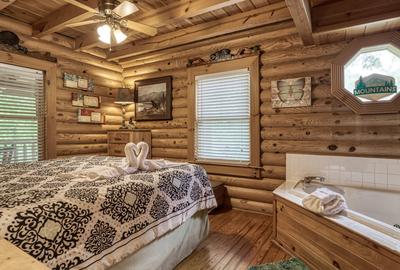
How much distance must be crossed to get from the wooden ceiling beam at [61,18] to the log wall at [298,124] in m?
1.77

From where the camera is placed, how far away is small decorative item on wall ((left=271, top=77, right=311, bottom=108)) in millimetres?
3055

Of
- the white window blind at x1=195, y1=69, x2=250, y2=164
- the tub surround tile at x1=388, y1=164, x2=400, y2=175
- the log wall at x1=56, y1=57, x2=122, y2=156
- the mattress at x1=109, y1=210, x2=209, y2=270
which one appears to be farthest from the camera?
the log wall at x1=56, y1=57, x2=122, y2=156

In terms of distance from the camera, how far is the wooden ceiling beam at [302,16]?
2109mm

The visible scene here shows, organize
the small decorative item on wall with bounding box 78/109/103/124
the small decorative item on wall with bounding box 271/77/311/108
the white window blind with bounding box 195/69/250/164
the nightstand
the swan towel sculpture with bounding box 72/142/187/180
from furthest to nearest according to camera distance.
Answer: the nightstand, the small decorative item on wall with bounding box 78/109/103/124, the white window blind with bounding box 195/69/250/164, the small decorative item on wall with bounding box 271/77/311/108, the swan towel sculpture with bounding box 72/142/187/180

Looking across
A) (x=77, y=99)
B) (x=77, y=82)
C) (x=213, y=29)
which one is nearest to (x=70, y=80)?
(x=77, y=82)

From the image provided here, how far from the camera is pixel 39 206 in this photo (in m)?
1.18

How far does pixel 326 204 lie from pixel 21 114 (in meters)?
3.97

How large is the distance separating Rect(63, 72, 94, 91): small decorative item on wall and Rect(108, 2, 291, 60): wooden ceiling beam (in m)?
0.71

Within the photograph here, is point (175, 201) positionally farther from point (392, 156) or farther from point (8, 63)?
point (8, 63)

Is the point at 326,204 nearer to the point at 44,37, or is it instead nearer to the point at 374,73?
the point at 374,73

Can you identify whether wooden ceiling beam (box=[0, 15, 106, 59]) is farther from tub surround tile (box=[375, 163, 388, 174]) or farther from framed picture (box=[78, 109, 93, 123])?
tub surround tile (box=[375, 163, 388, 174])

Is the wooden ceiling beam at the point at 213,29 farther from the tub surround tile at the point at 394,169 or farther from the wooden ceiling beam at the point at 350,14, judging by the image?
the tub surround tile at the point at 394,169

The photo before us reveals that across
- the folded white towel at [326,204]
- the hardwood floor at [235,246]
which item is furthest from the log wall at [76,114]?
the folded white towel at [326,204]

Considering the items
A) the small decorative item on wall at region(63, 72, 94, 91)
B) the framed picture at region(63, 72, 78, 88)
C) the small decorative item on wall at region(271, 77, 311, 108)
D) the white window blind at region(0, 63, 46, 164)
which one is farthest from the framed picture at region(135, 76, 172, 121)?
the small decorative item on wall at region(271, 77, 311, 108)
